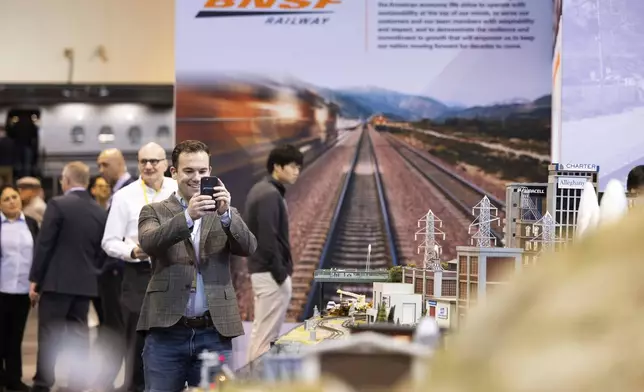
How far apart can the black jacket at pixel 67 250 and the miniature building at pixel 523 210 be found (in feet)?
12.5

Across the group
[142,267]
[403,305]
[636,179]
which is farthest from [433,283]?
[142,267]

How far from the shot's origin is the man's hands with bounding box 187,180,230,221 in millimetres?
4188

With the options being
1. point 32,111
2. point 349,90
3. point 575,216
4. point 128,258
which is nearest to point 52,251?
point 128,258

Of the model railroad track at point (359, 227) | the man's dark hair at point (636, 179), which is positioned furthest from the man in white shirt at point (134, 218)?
the man's dark hair at point (636, 179)

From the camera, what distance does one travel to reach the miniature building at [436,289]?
4.45 meters

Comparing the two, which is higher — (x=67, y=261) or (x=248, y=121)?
(x=248, y=121)

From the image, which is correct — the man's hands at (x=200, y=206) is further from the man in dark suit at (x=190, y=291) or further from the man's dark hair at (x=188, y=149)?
the man's dark hair at (x=188, y=149)

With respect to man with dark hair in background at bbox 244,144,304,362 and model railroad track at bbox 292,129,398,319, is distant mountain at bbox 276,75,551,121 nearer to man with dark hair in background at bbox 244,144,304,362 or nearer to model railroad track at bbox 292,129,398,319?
model railroad track at bbox 292,129,398,319

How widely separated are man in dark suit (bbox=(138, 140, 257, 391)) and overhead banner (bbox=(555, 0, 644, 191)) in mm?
2476

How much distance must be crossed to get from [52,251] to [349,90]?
95.1 inches

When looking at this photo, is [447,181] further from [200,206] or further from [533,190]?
[200,206]

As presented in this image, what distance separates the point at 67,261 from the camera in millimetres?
7758

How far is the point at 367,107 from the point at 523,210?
3.13 m

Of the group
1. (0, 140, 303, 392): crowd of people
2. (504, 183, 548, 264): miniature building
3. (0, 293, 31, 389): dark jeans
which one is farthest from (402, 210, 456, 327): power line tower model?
(0, 293, 31, 389): dark jeans
